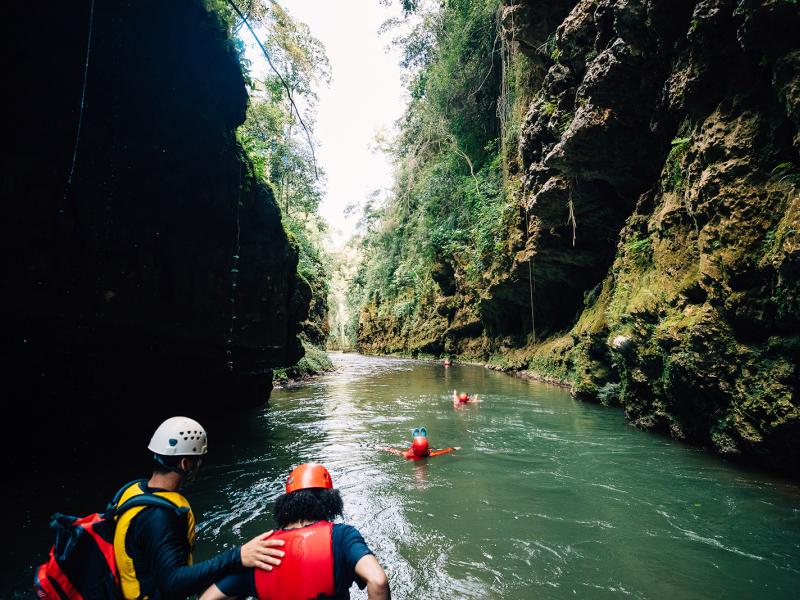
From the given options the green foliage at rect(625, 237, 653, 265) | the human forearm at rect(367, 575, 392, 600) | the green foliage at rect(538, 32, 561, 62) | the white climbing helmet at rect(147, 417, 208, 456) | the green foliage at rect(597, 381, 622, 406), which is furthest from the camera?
the green foliage at rect(538, 32, 561, 62)

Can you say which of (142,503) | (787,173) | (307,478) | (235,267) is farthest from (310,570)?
(235,267)

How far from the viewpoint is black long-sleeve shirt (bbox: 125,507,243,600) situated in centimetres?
167

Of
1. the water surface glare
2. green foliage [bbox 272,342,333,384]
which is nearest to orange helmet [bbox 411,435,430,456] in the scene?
the water surface glare

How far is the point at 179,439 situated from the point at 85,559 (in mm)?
541

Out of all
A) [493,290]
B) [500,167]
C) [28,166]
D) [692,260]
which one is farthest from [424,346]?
[28,166]

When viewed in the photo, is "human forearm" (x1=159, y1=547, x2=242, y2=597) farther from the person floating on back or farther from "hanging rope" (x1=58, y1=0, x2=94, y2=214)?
"hanging rope" (x1=58, y1=0, x2=94, y2=214)

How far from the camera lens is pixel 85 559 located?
5.60 feet

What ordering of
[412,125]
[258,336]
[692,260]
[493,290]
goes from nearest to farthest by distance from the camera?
[692,260] → [258,336] → [493,290] → [412,125]

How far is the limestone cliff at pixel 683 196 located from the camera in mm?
5035

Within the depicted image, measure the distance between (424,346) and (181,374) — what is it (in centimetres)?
2508

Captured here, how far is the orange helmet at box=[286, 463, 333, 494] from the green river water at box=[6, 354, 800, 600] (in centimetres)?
222

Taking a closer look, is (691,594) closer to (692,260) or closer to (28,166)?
(692,260)

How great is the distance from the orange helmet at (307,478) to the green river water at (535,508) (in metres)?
2.22

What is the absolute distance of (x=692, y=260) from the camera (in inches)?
272
